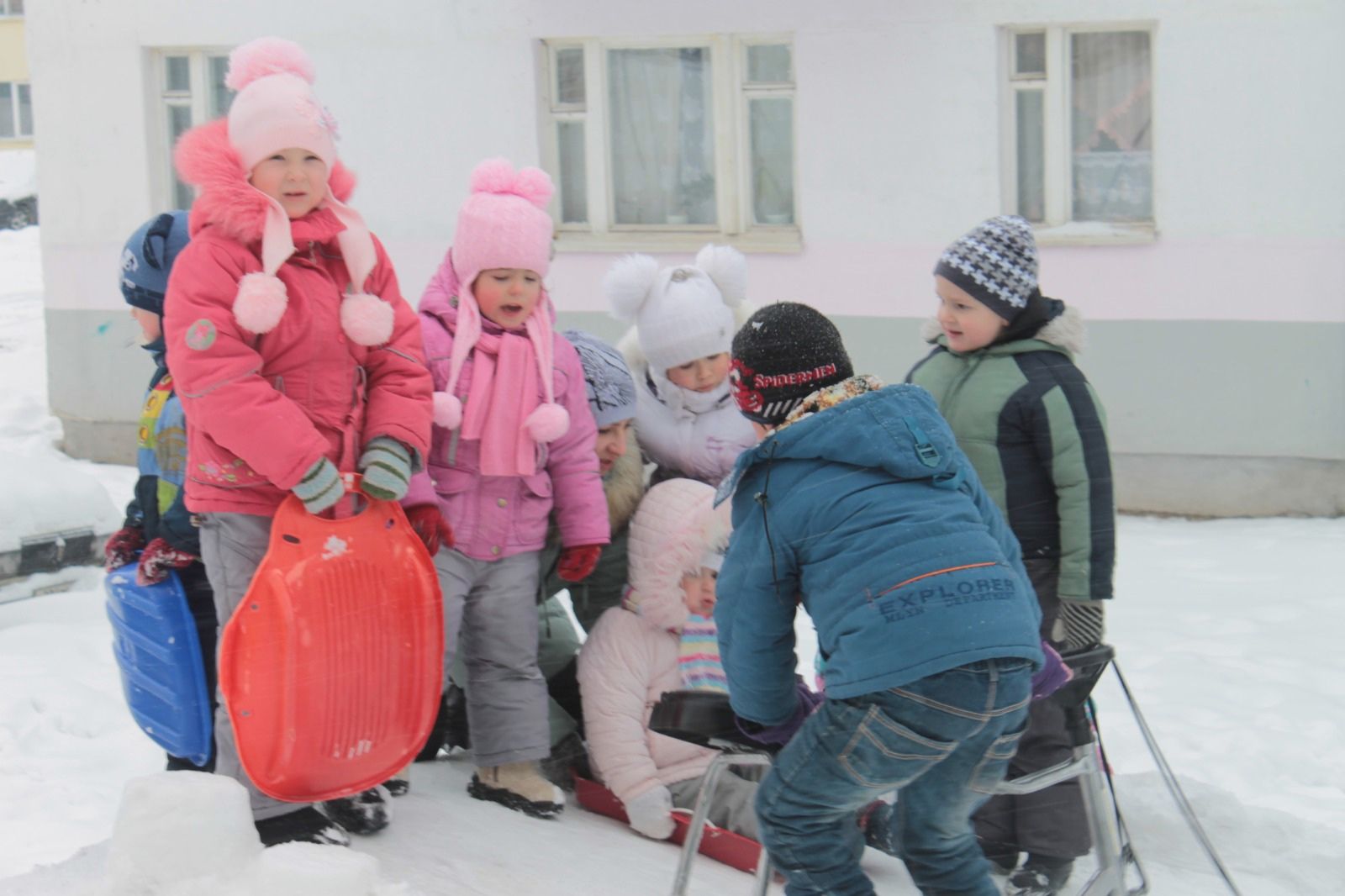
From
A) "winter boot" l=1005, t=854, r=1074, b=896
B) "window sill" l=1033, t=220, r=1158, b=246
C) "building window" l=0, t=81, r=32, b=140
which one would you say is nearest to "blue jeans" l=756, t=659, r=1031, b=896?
"winter boot" l=1005, t=854, r=1074, b=896

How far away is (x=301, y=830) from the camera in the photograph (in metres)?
3.08

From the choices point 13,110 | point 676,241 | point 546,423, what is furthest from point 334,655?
point 13,110

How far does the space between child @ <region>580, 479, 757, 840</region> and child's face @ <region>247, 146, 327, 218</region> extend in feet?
3.77

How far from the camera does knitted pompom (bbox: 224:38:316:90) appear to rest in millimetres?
3188

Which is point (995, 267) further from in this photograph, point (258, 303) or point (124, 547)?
point (124, 547)

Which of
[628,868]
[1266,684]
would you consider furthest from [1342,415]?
[628,868]

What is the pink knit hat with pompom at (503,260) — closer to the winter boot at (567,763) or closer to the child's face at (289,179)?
the child's face at (289,179)

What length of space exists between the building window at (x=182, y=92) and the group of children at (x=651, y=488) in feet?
22.8

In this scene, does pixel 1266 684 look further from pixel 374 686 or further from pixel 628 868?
pixel 374 686

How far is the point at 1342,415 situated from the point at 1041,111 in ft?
8.01

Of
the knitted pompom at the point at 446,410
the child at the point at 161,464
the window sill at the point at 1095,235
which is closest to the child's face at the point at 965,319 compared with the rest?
the knitted pompom at the point at 446,410

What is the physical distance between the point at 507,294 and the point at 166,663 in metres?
1.18

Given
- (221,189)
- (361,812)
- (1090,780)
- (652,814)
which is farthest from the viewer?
(652,814)

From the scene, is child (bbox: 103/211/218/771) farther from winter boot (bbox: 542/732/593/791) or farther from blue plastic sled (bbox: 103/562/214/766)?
winter boot (bbox: 542/732/593/791)
